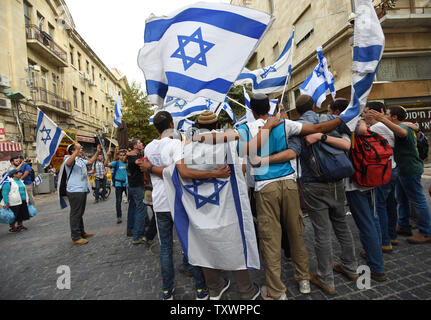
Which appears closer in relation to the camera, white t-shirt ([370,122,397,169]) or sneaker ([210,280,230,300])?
sneaker ([210,280,230,300])

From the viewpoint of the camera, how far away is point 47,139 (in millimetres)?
4934

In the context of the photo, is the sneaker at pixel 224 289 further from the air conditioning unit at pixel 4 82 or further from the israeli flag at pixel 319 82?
the air conditioning unit at pixel 4 82

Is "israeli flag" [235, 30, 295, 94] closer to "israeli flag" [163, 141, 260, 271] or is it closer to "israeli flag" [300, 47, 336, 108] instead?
"israeli flag" [300, 47, 336, 108]

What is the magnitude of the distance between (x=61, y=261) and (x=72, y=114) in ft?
63.4

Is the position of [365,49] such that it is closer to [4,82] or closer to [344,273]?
A: [344,273]

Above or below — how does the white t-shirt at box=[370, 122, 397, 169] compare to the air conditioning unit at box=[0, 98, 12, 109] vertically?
below

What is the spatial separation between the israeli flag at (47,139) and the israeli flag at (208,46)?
138 inches

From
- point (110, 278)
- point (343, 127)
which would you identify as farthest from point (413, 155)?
point (110, 278)

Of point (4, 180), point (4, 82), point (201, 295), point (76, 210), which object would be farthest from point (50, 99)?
point (201, 295)

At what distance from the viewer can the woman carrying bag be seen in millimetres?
6051

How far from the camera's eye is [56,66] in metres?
19.3

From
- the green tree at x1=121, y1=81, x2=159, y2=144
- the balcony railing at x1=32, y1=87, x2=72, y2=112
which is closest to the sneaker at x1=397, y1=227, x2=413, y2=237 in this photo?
the balcony railing at x1=32, y1=87, x2=72, y2=112

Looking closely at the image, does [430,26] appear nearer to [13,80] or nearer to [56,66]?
[13,80]

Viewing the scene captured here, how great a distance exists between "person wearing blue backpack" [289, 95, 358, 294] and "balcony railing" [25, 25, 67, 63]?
1955 cm
